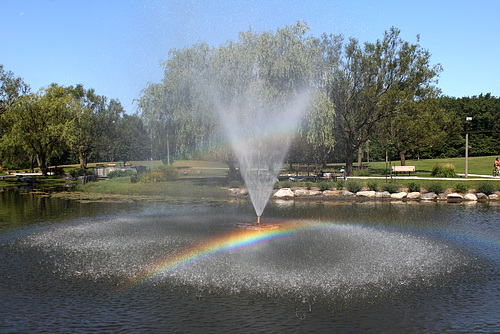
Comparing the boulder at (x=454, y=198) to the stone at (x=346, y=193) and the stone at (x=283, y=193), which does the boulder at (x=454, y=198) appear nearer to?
the stone at (x=346, y=193)

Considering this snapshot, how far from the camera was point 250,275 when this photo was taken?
36.5 feet

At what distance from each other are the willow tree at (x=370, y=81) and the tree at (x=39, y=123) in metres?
33.4

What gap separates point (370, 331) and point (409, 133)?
46745 millimetres

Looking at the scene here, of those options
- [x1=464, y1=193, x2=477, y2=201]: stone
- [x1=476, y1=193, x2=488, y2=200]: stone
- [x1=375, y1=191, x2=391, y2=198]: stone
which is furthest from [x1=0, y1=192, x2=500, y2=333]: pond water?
[x1=375, y1=191, x2=391, y2=198]: stone

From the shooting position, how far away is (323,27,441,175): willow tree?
136ft

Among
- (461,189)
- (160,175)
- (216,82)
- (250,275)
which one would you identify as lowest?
(250,275)

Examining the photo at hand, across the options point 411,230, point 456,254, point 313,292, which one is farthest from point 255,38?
point 313,292

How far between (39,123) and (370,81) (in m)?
40.2

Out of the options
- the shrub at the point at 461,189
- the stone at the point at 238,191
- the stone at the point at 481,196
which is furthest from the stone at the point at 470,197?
the stone at the point at 238,191

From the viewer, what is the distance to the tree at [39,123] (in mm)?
→ 51269

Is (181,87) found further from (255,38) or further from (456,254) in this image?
(456,254)

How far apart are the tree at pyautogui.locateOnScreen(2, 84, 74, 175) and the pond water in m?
35.1

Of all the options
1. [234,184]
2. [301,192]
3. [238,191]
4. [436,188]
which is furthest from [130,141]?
[436,188]

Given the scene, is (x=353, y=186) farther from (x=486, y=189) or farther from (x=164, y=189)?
(x=164, y=189)
